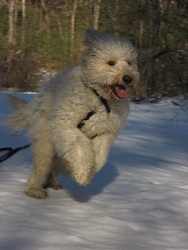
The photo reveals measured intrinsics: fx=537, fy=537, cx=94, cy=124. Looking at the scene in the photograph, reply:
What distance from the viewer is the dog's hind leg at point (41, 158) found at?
174 inches

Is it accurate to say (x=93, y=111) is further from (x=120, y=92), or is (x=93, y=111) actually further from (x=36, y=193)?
(x=36, y=193)

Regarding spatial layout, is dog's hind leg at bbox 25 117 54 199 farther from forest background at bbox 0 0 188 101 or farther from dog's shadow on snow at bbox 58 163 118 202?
forest background at bbox 0 0 188 101

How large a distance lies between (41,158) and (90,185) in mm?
727

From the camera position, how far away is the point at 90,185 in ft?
16.3

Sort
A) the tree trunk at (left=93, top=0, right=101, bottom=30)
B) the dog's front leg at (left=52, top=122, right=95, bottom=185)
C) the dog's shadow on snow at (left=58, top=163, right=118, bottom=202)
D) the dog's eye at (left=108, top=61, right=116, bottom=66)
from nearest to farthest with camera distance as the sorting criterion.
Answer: the dog's front leg at (left=52, top=122, right=95, bottom=185) < the dog's eye at (left=108, top=61, right=116, bottom=66) < the dog's shadow on snow at (left=58, top=163, right=118, bottom=202) < the tree trunk at (left=93, top=0, right=101, bottom=30)

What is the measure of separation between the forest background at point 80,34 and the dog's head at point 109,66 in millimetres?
6672

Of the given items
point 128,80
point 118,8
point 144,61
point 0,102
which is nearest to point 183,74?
point 144,61

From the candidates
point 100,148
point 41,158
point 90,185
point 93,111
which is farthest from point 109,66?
point 90,185

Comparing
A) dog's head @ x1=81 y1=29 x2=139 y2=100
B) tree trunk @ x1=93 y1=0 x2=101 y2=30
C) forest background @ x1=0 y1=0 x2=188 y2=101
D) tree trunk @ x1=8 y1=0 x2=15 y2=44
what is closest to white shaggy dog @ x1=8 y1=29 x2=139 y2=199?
dog's head @ x1=81 y1=29 x2=139 y2=100

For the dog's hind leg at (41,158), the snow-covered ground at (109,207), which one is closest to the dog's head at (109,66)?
the dog's hind leg at (41,158)

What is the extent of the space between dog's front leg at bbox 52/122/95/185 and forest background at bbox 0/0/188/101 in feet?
23.5

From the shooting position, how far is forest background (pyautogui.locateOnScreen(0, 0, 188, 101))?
11586mm

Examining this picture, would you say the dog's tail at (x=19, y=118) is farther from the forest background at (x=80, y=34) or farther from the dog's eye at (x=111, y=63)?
the forest background at (x=80, y=34)

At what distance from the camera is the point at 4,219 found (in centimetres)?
355
